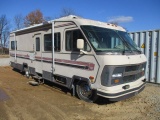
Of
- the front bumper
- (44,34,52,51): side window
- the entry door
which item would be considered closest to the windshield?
the front bumper

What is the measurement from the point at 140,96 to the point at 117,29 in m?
2.58

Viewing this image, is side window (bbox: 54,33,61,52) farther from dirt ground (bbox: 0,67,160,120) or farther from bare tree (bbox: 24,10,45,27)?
bare tree (bbox: 24,10,45,27)

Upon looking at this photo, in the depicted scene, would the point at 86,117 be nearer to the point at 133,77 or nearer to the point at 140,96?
the point at 133,77

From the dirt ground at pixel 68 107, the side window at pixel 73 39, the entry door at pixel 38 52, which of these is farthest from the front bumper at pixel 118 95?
the entry door at pixel 38 52

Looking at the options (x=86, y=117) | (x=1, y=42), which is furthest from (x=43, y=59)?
(x=1, y=42)

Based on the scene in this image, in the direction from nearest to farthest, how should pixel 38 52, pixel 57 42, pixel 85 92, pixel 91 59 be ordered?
1. pixel 91 59
2. pixel 85 92
3. pixel 57 42
4. pixel 38 52

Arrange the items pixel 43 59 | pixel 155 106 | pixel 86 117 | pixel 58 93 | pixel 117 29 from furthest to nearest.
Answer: pixel 43 59, pixel 58 93, pixel 117 29, pixel 155 106, pixel 86 117

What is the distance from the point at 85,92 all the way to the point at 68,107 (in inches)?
32.1

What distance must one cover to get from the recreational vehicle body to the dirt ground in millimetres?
413

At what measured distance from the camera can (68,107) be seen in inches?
219

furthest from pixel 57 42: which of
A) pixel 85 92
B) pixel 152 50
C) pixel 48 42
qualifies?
pixel 152 50

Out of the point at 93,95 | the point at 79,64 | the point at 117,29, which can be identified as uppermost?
the point at 117,29

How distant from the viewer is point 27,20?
5531 cm

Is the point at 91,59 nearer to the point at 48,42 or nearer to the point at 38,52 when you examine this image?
the point at 48,42
